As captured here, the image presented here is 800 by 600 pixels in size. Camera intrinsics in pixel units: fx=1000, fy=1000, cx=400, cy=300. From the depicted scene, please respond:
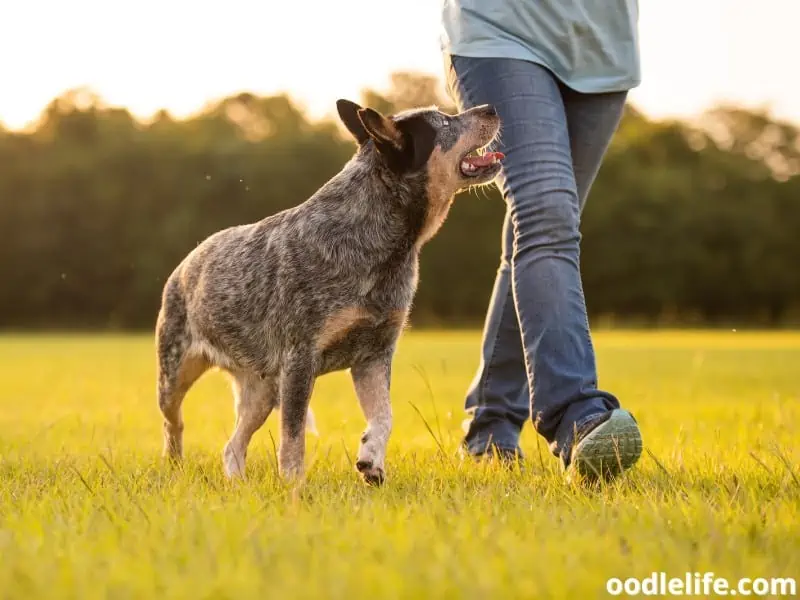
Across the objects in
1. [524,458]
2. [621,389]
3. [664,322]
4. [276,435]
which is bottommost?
[664,322]

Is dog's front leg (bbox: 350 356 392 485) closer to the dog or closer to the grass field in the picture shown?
the dog

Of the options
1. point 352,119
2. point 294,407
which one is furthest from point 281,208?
point 294,407

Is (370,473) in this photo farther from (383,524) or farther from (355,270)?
(383,524)

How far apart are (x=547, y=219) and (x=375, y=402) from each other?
110cm

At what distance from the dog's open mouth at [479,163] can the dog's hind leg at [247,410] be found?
132 centimetres

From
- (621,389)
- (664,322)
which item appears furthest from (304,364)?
(664,322)

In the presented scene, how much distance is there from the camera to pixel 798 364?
1661 centimetres

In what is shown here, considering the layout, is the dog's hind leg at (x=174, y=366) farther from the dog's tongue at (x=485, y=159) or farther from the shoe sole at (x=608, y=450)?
the shoe sole at (x=608, y=450)

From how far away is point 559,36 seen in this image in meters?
4.28

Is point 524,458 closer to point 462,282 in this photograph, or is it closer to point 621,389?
point 621,389

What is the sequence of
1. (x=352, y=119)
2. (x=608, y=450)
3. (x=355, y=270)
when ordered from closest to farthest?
(x=608, y=450)
(x=355, y=270)
(x=352, y=119)

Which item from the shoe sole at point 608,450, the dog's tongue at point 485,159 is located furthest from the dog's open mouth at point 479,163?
the shoe sole at point 608,450

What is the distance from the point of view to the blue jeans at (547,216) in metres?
4.01

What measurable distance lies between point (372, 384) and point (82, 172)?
45.3 meters
